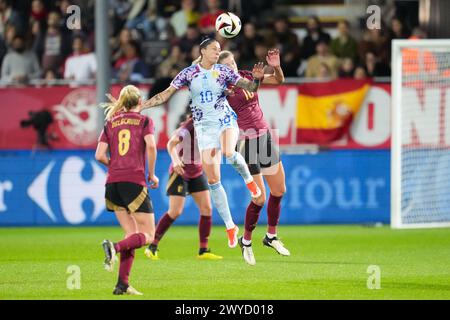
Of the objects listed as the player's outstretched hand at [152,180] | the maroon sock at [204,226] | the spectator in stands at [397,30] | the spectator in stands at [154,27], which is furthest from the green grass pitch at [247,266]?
the spectator in stands at [154,27]

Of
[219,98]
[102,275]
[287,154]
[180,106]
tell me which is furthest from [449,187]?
[102,275]

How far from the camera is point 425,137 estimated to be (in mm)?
17281

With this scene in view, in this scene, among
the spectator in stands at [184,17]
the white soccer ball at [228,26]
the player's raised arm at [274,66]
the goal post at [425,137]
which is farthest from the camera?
the spectator in stands at [184,17]

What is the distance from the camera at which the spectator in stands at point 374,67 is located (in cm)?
2022

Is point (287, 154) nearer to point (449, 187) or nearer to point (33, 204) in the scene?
point (449, 187)

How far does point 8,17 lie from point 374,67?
6.96m

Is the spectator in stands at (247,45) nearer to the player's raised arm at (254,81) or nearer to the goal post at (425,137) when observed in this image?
the goal post at (425,137)

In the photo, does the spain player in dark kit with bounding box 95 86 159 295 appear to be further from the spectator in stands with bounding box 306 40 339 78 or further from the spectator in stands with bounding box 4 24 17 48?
the spectator in stands with bounding box 4 24 17 48

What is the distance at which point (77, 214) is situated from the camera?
62.1ft

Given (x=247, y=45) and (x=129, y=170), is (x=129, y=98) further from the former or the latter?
(x=247, y=45)

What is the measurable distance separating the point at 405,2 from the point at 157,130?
19.4 ft

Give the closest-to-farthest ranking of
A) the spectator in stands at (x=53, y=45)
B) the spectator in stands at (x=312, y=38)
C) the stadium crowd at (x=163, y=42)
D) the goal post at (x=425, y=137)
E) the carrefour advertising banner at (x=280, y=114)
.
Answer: the goal post at (x=425, y=137) < the carrefour advertising banner at (x=280, y=114) < the stadium crowd at (x=163, y=42) < the spectator in stands at (x=53, y=45) < the spectator in stands at (x=312, y=38)

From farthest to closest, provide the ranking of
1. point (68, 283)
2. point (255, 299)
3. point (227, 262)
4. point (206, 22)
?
point (206, 22) → point (227, 262) → point (68, 283) → point (255, 299)

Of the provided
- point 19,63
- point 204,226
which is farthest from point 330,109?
point 204,226
